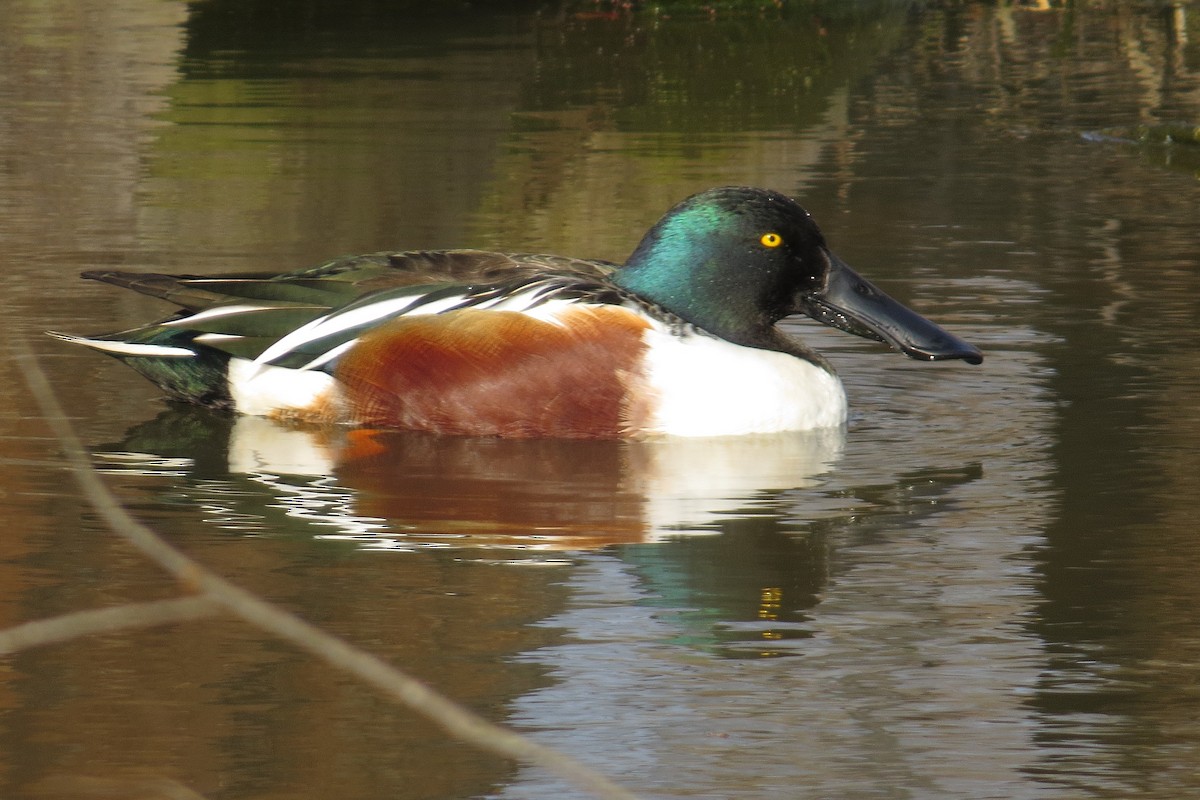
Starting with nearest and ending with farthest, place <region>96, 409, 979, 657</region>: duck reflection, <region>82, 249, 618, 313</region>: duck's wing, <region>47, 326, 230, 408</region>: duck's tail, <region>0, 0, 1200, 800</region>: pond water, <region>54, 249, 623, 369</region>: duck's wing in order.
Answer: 1. <region>0, 0, 1200, 800</region>: pond water
2. <region>96, 409, 979, 657</region>: duck reflection
3. <region>54, 249, 623, 369</region>: duck's wing
4. <region>82, 249, 618, 313</region>: duck's wing
5. <region>47, 326, 230, 408</region>: duck's tail

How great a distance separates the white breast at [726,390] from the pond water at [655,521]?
0.09 m

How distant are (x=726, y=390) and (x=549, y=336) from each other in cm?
64

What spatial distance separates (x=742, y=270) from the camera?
758cm

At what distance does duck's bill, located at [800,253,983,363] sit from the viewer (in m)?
7.67

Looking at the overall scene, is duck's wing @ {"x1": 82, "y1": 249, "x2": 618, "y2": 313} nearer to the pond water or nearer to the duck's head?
the duck's head

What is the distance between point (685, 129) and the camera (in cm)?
1592

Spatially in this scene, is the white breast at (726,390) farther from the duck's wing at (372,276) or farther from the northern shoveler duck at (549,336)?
the duck's wing at (372,276)

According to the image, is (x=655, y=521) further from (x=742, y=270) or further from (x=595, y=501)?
(x=742, y=270)

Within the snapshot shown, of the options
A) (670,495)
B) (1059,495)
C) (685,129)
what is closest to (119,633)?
(670,495)

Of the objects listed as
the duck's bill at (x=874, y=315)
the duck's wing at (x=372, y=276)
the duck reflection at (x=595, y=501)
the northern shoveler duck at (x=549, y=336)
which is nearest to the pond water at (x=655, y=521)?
the duck reflection at (x=595, y=501)

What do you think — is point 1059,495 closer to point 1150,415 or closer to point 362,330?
point 1150,415

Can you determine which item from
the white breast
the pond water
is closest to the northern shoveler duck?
the white breast

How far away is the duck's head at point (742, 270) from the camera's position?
756 centimetres

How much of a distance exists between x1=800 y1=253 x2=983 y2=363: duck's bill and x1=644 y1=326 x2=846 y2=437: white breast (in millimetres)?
347
